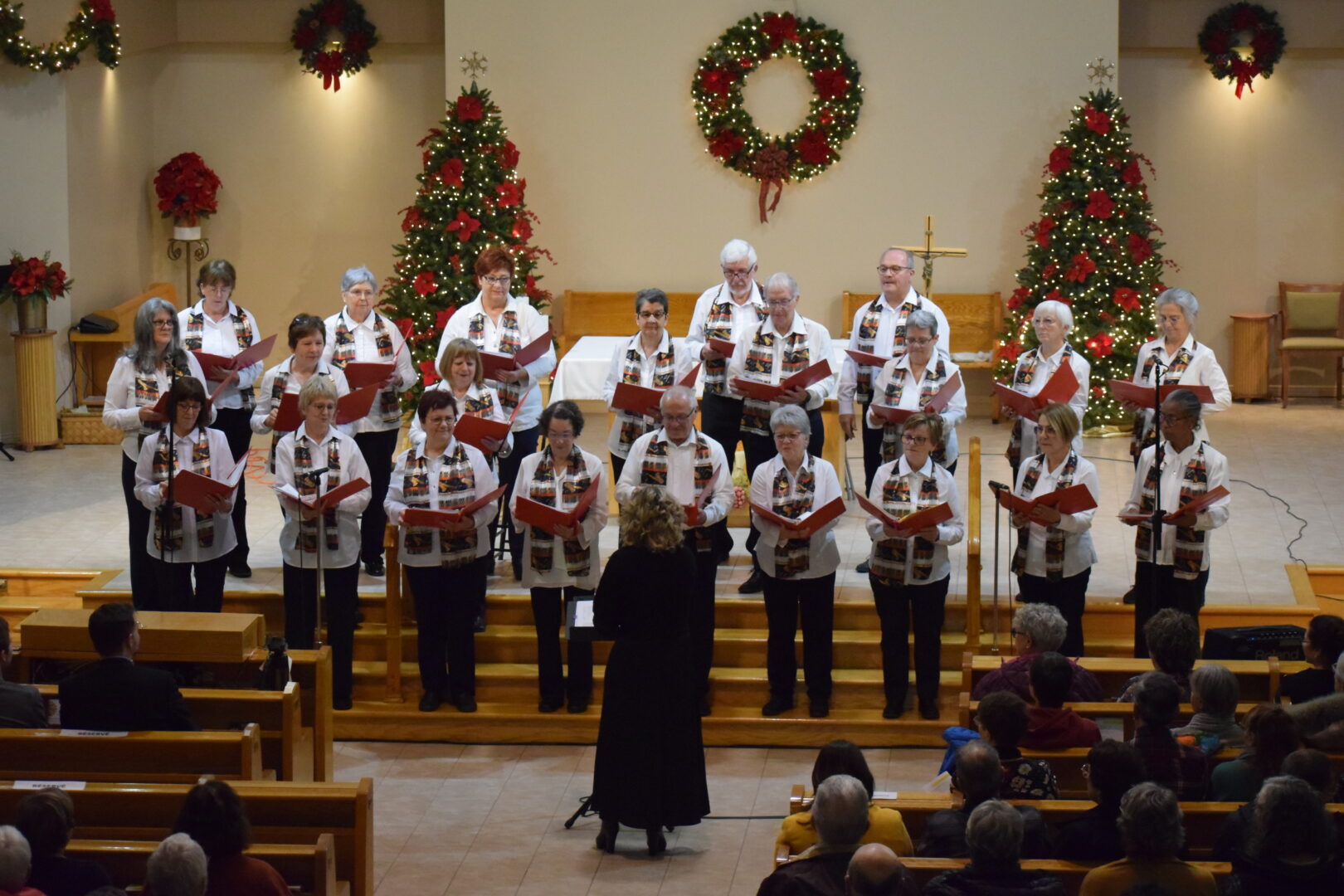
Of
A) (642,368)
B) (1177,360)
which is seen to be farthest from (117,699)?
(1177,360)

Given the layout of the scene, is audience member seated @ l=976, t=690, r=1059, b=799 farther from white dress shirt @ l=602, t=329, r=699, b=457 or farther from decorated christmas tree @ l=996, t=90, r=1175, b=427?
decorated christmas tree @ l=996, t=90, r=1175, b=427

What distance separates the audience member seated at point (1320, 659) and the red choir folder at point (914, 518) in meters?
1.65

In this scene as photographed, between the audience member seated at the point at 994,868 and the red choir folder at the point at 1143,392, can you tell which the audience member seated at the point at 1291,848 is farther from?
the red choir folder at the point at 1143,392

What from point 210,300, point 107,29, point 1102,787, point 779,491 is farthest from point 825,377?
point 107,29

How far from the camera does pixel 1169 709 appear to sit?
5.15m

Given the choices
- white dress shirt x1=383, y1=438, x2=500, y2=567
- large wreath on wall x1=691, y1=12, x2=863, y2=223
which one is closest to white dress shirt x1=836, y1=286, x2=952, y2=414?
white dress shirt x1=383, y1=438, x2=500, y2=567

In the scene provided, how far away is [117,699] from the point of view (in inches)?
215

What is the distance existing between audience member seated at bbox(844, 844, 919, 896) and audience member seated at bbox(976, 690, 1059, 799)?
1007mm

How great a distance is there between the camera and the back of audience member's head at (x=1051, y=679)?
5496 millimetres

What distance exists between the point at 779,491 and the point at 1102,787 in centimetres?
290

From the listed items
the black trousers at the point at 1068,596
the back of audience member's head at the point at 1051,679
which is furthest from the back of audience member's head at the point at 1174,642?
the black trousers at the point at 1068,596

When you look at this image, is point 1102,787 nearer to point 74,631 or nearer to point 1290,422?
point 74,631

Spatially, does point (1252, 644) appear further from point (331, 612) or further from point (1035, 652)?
point (331, 612)

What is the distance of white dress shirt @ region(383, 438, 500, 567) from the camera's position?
24.3ft
